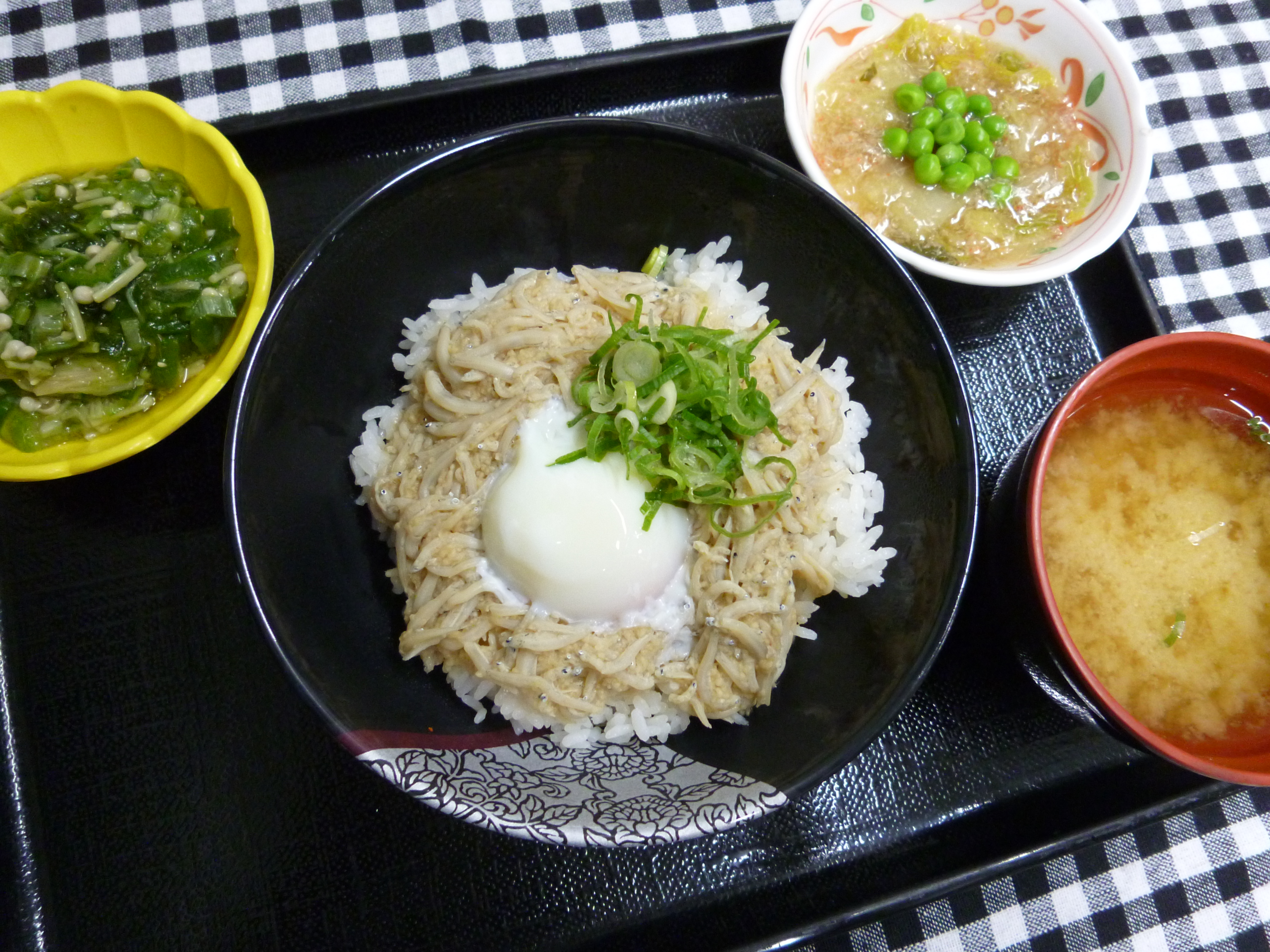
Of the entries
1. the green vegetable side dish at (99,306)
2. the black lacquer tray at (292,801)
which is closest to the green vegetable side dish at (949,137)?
the black lacquer tray at (292,801)

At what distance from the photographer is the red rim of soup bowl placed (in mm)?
1756

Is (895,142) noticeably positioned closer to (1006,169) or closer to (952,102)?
(952,102)

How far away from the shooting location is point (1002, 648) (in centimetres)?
214

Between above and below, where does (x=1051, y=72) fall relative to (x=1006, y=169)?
above

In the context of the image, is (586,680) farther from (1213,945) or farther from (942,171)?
(1213,945)

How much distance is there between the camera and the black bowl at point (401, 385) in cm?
175

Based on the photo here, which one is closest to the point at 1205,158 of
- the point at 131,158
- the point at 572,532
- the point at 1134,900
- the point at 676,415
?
the point at 676,415

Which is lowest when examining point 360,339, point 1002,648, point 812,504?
point 1002,648

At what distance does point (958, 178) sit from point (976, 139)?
16cm

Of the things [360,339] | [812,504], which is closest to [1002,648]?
[812,504]

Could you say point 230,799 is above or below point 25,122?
below

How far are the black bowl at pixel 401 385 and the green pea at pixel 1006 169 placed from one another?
780mm

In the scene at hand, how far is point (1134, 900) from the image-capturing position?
7.61ft

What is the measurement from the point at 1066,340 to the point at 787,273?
2.99ft
